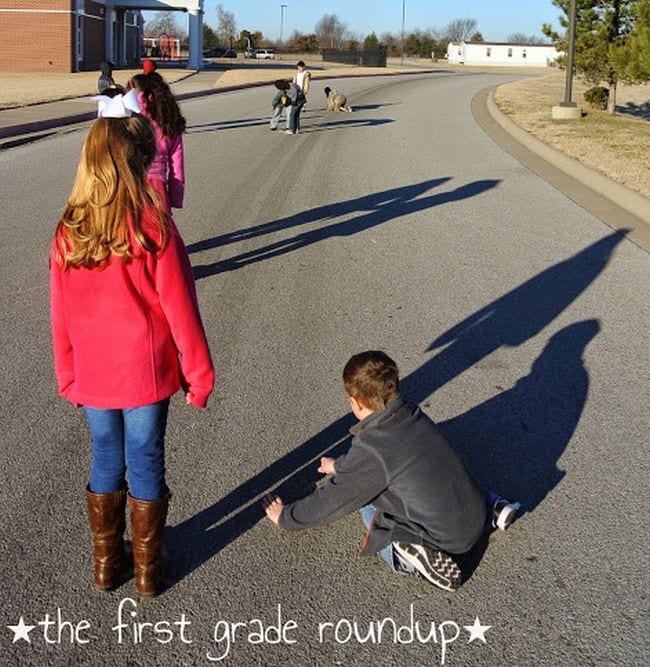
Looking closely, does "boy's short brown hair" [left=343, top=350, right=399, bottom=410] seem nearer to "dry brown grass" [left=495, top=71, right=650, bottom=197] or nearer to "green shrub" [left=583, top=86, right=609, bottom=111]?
"dry brown grass" [left=495, top=71, right=650, bottom=197]

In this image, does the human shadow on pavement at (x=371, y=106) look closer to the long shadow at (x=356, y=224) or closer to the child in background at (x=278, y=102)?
the child in background at (x=278, y=102)

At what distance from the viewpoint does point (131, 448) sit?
3135 millimetres

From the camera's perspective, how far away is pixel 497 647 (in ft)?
9.82

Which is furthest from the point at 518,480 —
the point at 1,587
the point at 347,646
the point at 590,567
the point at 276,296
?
the point at 276,296

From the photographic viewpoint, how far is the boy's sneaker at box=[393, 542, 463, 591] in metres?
3.25

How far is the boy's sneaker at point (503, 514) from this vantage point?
359 cm

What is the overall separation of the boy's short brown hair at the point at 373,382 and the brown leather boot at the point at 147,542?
83 cm

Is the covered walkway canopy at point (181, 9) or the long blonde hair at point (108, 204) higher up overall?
the covered walkway canopy at point (181, 9)

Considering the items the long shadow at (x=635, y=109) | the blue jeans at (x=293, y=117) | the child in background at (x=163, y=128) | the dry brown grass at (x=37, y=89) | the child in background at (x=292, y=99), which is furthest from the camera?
the long shadow at (x=635, y=109)

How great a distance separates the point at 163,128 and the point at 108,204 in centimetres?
381

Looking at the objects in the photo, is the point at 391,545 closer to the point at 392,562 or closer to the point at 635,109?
the point at 392,562

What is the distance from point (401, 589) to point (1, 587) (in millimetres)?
1473

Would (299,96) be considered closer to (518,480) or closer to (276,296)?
(276,296)

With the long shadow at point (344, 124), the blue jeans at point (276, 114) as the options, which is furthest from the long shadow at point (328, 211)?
the long shadow at point (344, 124)
